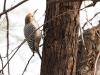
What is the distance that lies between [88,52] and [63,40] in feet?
2.75

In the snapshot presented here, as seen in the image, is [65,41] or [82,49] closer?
[65,41]

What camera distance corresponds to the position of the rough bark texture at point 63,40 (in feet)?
7.54

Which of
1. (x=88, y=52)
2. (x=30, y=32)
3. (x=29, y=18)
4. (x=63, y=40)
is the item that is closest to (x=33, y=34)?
(x=30, y=32)

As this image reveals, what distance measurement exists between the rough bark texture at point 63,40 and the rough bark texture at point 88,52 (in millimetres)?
676

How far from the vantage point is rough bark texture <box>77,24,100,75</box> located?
9.80 feet

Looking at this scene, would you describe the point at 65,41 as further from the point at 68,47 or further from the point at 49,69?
the point at 49,69

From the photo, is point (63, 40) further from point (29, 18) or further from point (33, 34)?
point (29, 18)

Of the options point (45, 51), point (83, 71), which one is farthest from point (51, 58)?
point (83, 71)

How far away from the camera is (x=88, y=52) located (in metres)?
3.05

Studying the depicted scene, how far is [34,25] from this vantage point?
3.52 m

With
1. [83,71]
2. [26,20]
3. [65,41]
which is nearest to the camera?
[65,41]

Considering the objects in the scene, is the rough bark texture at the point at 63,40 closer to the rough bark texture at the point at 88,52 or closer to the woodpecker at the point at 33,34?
the rough bark texture at the point at 88,52

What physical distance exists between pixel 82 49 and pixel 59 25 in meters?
0.90

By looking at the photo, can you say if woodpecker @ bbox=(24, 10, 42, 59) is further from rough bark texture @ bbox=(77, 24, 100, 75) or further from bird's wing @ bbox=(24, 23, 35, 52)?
rough bark texture @ bbox=(77, 24, 100, 75)
